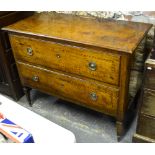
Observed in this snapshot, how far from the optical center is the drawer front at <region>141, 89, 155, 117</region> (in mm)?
1160

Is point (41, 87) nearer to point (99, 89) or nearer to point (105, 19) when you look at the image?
point (99, 89)

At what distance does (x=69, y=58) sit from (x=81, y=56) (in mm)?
93

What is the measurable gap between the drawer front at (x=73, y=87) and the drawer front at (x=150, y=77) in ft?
0.63

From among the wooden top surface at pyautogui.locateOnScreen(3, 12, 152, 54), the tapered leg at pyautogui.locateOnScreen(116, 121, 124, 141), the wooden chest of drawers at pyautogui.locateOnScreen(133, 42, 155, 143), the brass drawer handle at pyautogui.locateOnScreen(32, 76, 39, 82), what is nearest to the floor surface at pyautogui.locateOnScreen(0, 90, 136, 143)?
the tapered leg at pyautogui.locateOnScreen(116, 121, 124, 141)

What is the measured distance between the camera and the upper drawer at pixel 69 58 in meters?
1.20

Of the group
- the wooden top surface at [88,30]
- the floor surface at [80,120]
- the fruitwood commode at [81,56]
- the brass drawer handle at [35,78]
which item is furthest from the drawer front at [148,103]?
the brass drawer handle at [35,78]

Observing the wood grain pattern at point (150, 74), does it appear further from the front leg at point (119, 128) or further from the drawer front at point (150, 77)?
the front leg at point (119, 128)

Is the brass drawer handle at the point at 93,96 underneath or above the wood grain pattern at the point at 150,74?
underneath

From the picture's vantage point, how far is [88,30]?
1.35m

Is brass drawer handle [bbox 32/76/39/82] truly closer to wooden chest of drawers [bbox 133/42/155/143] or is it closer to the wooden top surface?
the wooden top surface

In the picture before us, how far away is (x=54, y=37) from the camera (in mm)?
1287

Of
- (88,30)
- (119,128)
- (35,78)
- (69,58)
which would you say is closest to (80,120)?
(119,128)

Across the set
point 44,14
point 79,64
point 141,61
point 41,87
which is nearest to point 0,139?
point 79,64

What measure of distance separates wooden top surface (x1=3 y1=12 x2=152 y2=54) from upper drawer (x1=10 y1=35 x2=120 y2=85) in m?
0.05
